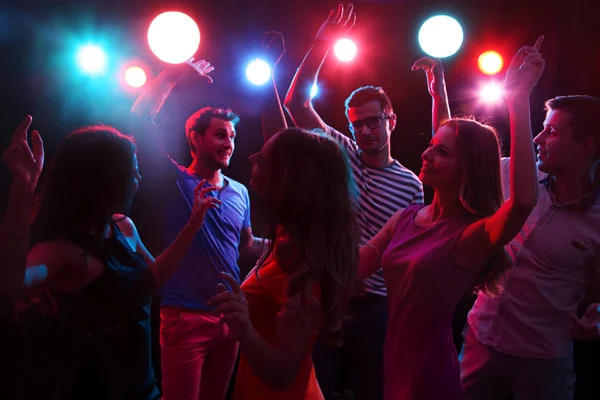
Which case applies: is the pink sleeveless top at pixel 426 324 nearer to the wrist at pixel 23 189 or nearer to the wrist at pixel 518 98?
the wrist at pixel 518 98

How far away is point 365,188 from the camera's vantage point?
2568mm

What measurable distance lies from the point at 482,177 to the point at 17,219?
1.51 m

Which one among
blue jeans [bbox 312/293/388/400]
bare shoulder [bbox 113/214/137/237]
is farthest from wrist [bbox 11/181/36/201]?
blue jeans [bbox 312/293/388/400]

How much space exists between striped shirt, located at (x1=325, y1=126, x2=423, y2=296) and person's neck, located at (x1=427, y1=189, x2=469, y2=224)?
0.63 metres

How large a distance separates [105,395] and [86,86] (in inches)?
109

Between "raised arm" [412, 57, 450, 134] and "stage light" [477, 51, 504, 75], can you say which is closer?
"raised arm" [412, 57, 450, 134]

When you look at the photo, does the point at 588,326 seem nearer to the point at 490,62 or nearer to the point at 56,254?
the point at 56,254

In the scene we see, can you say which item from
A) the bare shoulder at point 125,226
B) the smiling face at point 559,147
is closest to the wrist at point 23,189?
the bare shoulder at point 125,226

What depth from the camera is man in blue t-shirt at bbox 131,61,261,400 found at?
2.58 m

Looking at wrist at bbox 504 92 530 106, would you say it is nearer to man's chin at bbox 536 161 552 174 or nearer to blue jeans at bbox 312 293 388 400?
man's chin at bbox 536 161 552 174

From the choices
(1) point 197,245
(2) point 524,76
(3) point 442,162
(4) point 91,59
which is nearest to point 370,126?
(3) point 442,162

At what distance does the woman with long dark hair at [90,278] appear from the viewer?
147 cm

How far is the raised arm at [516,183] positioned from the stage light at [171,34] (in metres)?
2.44

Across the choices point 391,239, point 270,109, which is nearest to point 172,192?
point 270,109
